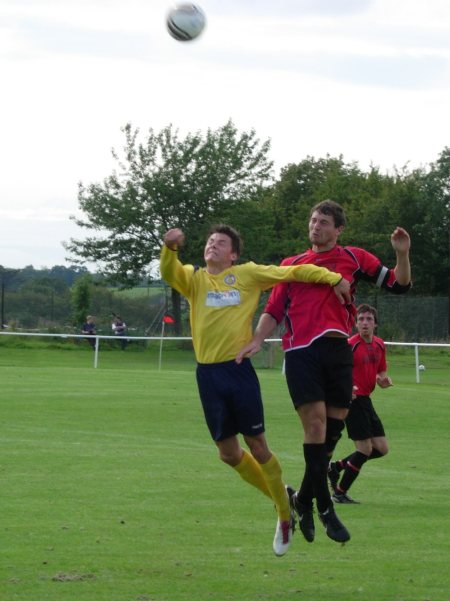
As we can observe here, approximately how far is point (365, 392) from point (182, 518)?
3.08 meters

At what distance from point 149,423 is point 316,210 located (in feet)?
37.3

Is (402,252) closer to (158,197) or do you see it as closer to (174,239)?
(174,239)

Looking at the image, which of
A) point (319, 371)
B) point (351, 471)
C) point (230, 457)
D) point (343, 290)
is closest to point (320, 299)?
point (343, 290)

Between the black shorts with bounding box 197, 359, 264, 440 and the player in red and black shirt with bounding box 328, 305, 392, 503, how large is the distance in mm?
3664

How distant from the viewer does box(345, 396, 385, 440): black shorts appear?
1284 cm

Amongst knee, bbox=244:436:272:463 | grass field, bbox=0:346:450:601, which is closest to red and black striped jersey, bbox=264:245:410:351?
knee, bbox=244:436:272:463

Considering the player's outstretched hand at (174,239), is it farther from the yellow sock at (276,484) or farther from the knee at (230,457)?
the yellow sock at (276,484)

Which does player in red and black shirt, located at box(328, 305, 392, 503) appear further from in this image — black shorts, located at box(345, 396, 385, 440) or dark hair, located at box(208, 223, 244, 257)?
dark hair, located at box(208, 223, 244, 257)

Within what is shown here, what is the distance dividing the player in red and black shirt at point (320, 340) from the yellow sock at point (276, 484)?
87mm

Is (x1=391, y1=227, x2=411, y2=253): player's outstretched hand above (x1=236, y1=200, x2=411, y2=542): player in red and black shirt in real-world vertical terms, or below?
above

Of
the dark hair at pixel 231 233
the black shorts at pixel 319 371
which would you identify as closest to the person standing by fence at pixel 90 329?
the dark hair at pixel 231 233

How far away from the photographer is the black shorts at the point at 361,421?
12.8 m

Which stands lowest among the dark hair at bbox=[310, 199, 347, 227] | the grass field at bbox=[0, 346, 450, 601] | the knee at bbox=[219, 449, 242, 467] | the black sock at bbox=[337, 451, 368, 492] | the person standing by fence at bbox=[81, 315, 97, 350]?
the grass field at bbox=[0, 346, 450, 601]

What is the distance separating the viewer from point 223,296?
9.25m
